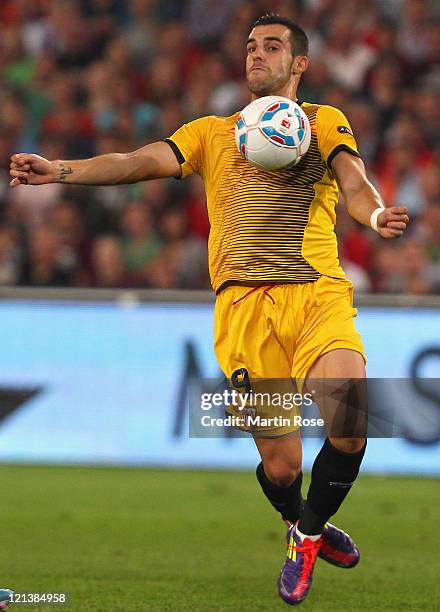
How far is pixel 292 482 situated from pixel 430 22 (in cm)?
835

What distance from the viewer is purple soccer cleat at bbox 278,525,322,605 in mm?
5598

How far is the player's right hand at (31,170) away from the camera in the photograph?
18.4 feet

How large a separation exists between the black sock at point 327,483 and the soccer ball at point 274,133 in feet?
4.12

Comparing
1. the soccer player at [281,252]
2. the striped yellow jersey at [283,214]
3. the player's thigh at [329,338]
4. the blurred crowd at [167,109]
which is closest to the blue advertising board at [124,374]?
the blurred crowd at [167,109]

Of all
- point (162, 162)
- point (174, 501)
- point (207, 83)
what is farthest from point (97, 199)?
point (162, 162)

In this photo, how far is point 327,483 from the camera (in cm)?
570

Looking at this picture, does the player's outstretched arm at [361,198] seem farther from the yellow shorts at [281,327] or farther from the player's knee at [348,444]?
the player's knee at [348,444]

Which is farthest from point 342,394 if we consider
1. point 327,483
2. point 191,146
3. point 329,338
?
point 191,146

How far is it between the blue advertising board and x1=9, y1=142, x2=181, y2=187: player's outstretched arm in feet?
13.7

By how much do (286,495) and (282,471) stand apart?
0.19m

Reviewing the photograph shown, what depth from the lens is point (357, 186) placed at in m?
5.56

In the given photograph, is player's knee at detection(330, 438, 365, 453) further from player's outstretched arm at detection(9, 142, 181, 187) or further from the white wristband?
player's outstretched arm at detection(9, 142, 181, 187)

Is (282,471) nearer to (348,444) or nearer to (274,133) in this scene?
(348,444)

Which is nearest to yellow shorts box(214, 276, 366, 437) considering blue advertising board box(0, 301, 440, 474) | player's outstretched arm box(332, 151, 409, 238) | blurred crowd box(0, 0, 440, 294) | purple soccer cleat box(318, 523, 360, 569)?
player's outstretched arm box(332, 151, 409, 238)
